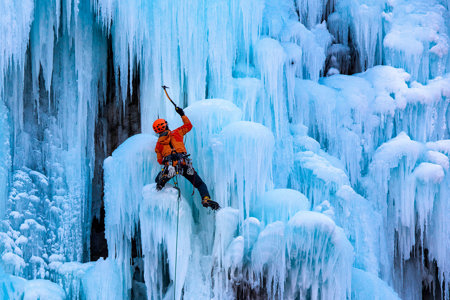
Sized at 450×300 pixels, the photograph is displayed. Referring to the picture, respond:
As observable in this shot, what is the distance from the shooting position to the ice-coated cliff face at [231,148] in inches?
270

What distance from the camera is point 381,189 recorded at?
8.79 m

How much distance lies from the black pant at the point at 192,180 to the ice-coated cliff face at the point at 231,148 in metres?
0.15

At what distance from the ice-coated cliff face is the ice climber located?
0.19m

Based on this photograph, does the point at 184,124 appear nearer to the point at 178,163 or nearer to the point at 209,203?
the point at 178,163

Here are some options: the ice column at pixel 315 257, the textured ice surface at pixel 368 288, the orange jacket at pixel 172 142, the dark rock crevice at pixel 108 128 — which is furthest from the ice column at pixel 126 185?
the textured ice surface at pixel 368 288

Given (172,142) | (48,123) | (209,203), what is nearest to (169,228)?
(209,203)

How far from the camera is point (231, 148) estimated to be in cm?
703

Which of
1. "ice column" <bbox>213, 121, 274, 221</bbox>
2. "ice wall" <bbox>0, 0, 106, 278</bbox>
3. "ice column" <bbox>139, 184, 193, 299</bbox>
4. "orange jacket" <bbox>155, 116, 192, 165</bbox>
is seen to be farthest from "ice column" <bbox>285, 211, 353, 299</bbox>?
"ice wall" <bbox>0, 0, 106, 278</bbox>

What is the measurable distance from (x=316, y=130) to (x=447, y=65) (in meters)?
2.29

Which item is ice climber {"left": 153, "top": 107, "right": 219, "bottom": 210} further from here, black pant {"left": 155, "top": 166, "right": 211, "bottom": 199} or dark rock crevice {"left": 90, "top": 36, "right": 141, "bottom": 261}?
dark rock crevice {"left": 90, "top": 36, "right": 141, "bottom": 261}

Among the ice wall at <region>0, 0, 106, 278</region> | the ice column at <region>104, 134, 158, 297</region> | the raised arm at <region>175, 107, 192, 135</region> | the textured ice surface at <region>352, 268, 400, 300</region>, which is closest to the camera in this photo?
the raised arm at <region>175, 107, 192, 135</region>

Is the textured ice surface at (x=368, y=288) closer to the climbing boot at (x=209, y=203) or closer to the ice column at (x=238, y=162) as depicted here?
the ice column at (x=238, y=162)

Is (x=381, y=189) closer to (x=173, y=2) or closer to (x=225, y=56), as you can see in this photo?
(x=225, y=56)

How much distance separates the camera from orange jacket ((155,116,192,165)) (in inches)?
269
